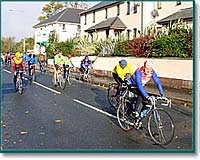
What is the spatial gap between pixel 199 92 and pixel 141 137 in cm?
151

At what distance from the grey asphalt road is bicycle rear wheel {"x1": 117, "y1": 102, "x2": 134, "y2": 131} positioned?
0.50ft

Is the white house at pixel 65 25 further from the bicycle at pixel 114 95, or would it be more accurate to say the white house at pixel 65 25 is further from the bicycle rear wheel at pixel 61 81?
the bicycle at pixel 114 95

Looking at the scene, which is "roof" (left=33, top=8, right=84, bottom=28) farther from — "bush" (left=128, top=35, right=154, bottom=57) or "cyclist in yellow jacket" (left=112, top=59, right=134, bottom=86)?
"cyclist in yellow jacket" (left=112, top=59, right=134, bottom=86)

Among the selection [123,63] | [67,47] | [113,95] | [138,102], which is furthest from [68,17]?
[138,102]

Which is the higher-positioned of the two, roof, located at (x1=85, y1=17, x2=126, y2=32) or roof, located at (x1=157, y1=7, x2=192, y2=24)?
roof, located at (x1=85, y1=17, x2=126, y2=32)

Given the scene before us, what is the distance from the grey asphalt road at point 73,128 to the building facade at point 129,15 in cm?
2094

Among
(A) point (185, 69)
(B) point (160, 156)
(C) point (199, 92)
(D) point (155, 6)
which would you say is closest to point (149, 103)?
(C) point (199, 92)

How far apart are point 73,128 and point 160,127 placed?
227 centimetres

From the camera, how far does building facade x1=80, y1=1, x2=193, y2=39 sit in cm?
3453

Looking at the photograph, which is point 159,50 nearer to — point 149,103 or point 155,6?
point 149,103

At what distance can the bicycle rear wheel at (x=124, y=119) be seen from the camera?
807 centimetres

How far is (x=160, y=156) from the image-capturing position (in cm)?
591

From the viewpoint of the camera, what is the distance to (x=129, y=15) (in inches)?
1586

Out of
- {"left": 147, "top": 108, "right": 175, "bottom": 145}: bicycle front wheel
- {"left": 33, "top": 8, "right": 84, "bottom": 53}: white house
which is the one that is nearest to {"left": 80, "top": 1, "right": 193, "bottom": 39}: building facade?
{"left": 33, "top": 8, "right": 84, "bottom": 53}: white house
